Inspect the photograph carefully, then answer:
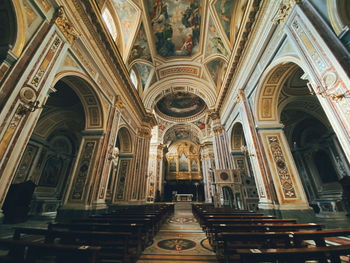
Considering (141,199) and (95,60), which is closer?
(95,60)

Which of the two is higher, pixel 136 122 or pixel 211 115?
pixel 211 115

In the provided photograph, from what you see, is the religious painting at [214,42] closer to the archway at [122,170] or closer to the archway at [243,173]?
the archway at [243,173]

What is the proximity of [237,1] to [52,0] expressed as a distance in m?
9.06

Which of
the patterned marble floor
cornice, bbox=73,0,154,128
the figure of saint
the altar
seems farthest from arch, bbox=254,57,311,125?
the altar

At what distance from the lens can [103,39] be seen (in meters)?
6.61

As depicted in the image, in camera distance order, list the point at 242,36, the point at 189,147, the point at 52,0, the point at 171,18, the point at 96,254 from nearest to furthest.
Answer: the point at 96,254 < the point at 52,0 < the point at 242,36 < the point at 171,18 < the point at 189,147

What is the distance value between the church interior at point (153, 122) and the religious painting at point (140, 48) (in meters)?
0.13

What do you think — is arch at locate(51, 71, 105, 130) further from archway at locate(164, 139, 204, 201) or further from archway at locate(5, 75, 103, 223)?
archway at locate(164, 139, 204, 201)

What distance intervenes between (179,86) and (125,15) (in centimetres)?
709

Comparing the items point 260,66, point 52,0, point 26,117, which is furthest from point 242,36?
point 26,117

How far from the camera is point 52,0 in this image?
14.3ft

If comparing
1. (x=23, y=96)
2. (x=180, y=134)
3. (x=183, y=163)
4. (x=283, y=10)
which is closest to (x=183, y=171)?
(x=183, y=163)

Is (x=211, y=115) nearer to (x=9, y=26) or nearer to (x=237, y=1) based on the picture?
(x=237, y=1)

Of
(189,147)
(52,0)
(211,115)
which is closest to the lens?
(52,0)
